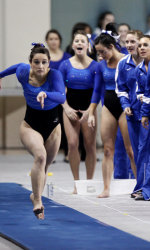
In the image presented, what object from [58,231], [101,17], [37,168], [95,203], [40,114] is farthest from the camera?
[101,17]

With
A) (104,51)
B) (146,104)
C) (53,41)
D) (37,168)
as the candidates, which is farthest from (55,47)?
(37,168)

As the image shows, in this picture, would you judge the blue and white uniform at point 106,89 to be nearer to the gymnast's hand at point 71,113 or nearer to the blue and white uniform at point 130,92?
the blue and white uniform at point 130,92

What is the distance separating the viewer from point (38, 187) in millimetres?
6246

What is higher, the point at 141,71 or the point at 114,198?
the point at 141,71

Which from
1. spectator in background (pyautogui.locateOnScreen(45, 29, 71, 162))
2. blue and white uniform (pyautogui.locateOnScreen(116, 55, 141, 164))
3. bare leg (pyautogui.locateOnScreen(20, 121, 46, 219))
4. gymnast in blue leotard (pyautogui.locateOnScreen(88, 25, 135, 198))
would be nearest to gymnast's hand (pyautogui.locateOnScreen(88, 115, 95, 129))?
gymnast in blue leotard (pyautogui.locateOnScreen(88, 25, 135, 198))

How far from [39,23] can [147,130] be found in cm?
675

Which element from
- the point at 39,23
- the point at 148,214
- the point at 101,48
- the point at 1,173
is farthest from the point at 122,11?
the point at 148,214

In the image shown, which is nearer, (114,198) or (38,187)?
(38,187)

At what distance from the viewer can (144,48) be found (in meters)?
7.35

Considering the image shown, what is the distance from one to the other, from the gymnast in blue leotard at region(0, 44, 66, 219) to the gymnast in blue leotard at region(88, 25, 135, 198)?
1176mm

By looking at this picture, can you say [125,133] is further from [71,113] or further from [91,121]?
[71,113]

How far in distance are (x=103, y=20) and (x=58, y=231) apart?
28.9 ft

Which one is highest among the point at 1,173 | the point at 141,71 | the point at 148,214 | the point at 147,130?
the point at 141,71

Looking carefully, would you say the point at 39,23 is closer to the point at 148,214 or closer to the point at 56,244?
the point at 148,214
